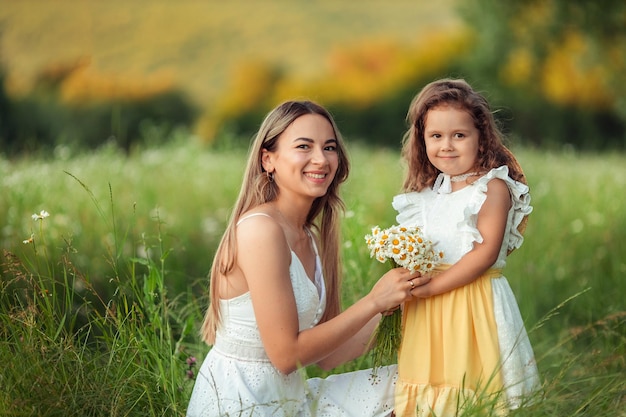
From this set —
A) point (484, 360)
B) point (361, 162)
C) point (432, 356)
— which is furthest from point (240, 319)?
point (361, 162)

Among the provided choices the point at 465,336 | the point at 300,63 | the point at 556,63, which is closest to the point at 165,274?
the point at 465,336

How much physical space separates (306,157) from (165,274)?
241 centimetres

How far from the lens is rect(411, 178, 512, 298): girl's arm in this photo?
271 centimetres

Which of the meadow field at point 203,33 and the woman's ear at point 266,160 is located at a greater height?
the meadow field at point 203,33

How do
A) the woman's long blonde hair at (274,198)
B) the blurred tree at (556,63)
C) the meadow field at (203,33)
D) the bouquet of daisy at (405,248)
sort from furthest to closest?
the meadow field at (203,33) < the blurred tree at (556,63) < the woman's long blonde hair at (274,198) < the bouquet of daisy at (405,248)

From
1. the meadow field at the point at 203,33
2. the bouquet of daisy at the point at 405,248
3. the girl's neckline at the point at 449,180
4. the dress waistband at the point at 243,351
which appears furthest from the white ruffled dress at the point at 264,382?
the meadow field at the point at 203,33

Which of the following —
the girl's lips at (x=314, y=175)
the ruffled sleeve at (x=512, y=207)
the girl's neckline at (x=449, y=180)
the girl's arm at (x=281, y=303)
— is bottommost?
the girl's arm at (x=281, y=303)

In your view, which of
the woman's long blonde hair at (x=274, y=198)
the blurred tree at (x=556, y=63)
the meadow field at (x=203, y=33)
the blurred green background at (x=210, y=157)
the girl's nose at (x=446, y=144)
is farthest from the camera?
the meadow field at (x=203, y=33)

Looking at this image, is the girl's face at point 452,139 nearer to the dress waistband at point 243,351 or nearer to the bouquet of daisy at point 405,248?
the bouquet of daisy at point 405,248

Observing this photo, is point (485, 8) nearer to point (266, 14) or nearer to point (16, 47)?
point (266, 14)

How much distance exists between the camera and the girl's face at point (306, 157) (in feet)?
9.59

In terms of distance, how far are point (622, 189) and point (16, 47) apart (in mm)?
12948

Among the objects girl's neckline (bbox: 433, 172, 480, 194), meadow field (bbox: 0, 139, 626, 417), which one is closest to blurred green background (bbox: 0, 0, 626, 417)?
meadow field (bbox: 0, 139, 626, 417)

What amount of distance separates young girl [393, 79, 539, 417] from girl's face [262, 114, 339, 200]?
1.22 feet
